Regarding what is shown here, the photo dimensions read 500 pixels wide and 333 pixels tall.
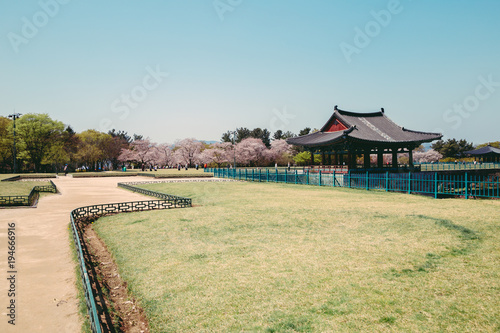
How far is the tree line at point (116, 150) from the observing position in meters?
53.5

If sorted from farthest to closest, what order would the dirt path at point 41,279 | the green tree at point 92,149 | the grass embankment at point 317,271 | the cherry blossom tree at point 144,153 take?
1. the cherry blossom tree at point 144,153
2. the green tree at point 92,149
3. the dirt path at point 41,279
4. the grass embankment at point 317,271

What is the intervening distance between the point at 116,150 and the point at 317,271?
74.6 m

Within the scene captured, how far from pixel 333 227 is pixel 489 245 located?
3.92 m

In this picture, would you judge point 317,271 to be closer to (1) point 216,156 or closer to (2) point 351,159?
(2) point 351,159

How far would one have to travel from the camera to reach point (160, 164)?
282 ft

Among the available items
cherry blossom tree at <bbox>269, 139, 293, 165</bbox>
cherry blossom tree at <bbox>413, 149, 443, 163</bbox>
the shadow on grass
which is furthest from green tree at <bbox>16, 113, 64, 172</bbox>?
cherry blossom tree at <bbox>413, 149, 443, 163</bbox>

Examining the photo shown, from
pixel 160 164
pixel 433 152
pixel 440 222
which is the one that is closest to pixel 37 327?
pixel 440 222

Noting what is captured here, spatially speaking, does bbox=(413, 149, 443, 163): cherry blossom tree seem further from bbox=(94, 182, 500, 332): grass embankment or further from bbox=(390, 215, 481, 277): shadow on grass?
bbox=(390, 215, 481, 277): shadow on grass

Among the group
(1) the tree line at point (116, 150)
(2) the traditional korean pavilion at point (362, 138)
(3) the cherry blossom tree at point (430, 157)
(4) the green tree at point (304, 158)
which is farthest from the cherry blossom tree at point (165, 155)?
(3) the cherry blossom tree at point (430, 157)

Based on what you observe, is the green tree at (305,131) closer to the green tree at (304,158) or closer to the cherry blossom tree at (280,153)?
the cherry blossom tree at (280,153)

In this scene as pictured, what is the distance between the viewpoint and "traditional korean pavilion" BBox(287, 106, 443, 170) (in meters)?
28.7

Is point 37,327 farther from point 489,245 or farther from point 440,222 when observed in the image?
point 440,222

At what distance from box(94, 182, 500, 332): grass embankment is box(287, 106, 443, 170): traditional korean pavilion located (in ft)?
58.6

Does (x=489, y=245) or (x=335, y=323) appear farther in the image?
(x=489, y=245)
